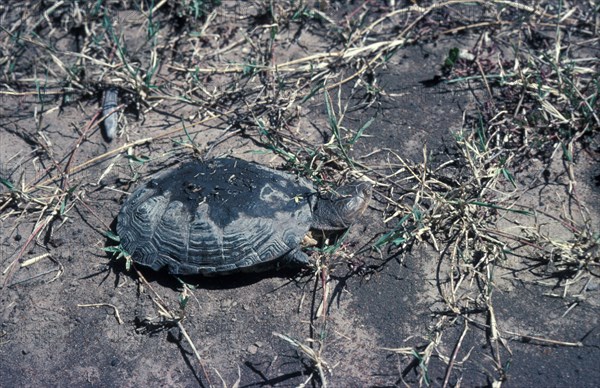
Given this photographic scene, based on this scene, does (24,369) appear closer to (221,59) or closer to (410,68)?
(221,59)

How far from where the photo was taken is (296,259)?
3.92 meters

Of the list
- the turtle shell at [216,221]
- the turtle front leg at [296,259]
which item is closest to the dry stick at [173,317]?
the turtle shell at [216,221]

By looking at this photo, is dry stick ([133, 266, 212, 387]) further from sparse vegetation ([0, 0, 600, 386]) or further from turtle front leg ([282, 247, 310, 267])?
turtle front leg ([282, 247, 310, 267])

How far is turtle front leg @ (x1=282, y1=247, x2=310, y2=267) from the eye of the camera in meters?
3.90

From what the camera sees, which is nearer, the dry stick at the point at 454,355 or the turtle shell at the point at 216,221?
the dry stick at the point at 454,355

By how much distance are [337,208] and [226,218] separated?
0.67 m

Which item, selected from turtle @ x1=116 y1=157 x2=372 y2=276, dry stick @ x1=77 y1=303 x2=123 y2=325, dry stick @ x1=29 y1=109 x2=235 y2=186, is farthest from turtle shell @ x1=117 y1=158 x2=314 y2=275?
dry stick @ x1=29 y1=109 x2=235 y2=186

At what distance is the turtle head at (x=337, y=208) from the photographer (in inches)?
159

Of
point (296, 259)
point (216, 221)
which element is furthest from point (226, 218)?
point (296, 259)

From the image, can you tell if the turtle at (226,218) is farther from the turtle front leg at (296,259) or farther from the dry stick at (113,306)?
the dry stick at (113,306)

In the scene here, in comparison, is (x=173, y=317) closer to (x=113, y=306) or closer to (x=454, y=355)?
(x=113, y=306)

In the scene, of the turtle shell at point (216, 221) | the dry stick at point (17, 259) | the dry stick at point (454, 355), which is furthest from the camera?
the dry stick at point (17, 259)

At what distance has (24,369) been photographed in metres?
3.81

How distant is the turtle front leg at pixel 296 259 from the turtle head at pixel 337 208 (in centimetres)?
20
